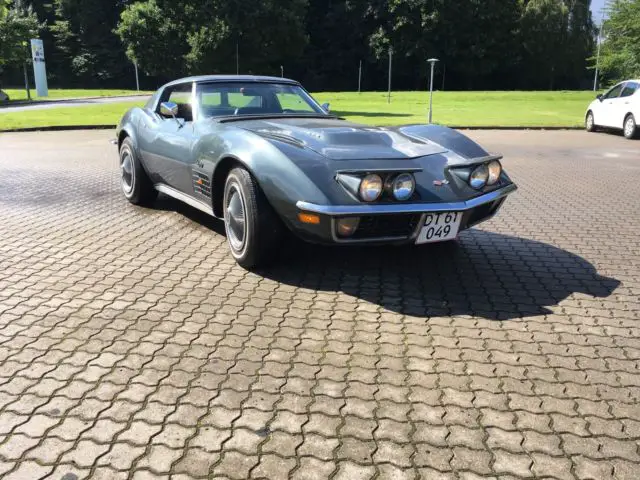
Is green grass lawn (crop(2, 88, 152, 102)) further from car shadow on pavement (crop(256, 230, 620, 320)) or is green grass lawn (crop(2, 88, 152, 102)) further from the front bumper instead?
the front bumper

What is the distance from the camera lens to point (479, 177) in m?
4.34

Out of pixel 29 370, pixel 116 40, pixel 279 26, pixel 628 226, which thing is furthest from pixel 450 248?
pixel 116 40

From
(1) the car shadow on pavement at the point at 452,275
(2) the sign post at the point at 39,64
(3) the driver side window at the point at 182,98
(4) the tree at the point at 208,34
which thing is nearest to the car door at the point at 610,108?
(1) the car shadow on pavement at the point at 452,275

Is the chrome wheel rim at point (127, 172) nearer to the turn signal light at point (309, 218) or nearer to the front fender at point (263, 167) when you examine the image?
the front fender at point (263, 167)

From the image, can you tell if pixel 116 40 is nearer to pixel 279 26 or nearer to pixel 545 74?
pixel 279 26

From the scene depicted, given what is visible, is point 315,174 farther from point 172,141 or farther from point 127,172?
point 127,172

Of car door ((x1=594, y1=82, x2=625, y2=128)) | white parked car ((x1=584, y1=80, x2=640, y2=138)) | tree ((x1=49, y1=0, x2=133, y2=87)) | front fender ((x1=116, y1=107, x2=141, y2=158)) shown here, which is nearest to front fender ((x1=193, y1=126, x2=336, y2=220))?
front fender ((x1=116, y1=107, x2=141, y2=158))

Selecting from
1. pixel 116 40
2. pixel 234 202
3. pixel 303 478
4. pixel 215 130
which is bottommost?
pixel 303 478

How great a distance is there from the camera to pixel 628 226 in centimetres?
612

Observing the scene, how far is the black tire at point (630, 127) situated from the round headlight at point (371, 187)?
1385 cm

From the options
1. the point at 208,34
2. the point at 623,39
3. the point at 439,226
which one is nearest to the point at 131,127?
the point at 439,226

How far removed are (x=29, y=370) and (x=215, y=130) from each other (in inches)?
100

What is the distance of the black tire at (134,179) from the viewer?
6.44 meters

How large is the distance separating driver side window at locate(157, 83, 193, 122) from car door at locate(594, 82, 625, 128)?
13852 millimetres
